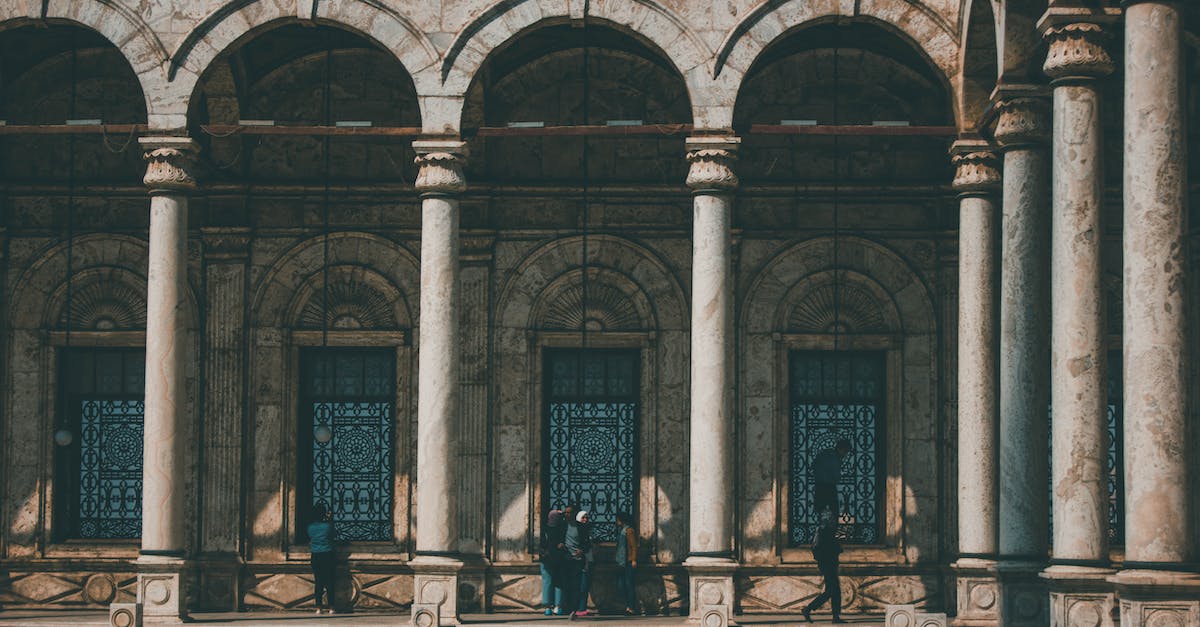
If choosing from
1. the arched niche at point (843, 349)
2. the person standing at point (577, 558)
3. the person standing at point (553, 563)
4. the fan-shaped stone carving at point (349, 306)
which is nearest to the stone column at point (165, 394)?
the fan-shaped stone carving at point (349, 306)

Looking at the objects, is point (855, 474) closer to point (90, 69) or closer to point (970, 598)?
point (970, 598)

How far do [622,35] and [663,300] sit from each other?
387 cm

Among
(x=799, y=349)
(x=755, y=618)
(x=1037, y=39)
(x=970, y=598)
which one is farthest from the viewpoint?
(x=799, y=349)

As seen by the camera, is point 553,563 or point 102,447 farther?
point 102,447

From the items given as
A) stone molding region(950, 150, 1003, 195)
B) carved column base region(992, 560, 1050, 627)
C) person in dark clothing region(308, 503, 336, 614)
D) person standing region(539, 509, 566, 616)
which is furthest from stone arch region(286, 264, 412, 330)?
carved column base region(992, 560, 1050, 627)

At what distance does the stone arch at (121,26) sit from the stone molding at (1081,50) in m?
11.0

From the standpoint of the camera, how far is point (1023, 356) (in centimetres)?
2330

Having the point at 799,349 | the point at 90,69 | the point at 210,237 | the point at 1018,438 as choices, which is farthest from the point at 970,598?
the point at 90,69

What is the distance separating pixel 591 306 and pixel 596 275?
1.48 feet

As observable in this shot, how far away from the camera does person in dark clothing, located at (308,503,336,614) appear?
27.4m

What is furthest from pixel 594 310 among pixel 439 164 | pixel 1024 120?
pixel 1024 120

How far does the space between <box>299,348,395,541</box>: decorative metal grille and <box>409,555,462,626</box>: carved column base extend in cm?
415

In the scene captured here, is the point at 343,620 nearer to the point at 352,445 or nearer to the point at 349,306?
the point at 352,445

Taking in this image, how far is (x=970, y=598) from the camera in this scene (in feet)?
81.3
